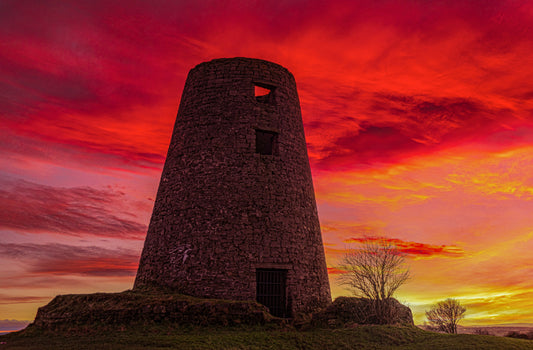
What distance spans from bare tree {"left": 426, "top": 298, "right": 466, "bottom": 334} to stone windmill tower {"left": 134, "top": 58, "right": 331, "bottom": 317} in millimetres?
20423

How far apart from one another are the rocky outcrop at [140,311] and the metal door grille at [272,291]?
66.9 inches

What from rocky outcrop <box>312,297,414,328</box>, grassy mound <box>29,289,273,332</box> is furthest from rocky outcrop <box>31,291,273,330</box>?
rocky outcrop <box>312,297,414,328</box>

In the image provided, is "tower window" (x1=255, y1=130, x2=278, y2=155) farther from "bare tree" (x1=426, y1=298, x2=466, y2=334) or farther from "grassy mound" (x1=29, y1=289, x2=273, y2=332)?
"bare tree" (x1=426, y1=298, x2=466, y2=334)

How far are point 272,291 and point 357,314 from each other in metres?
3.65

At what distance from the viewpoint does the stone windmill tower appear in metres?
17.1

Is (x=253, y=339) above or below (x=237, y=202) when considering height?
below

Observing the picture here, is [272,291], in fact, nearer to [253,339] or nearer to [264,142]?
[253,339]

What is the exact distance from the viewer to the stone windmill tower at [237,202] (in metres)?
17.1

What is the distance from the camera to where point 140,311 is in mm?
14312

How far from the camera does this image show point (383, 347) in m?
14.3

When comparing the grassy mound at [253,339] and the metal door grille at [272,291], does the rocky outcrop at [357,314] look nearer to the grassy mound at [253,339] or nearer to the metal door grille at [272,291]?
the grassy mound at [253,339]

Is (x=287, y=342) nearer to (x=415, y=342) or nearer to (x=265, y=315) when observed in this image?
(x=265, y=315)

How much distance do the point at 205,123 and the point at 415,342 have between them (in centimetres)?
1289

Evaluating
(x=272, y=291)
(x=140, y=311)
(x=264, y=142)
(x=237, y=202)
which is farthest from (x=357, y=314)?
(x=264, y=142)
